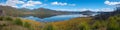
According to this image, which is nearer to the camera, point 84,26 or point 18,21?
point 84,26

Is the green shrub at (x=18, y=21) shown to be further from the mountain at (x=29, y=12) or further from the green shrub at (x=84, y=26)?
the green shrub at (x=84, y=26)

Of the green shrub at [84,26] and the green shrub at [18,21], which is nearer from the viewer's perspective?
the green shrub at [84,26]

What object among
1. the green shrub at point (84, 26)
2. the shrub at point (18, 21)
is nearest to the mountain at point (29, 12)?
the shrub at point (18, 21)

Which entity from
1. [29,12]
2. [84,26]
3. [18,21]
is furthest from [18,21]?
[84,26]

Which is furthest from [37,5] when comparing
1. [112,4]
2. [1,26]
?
[112,4]

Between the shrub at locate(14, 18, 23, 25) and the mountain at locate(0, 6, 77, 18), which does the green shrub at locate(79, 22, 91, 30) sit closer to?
the mountain at locate(0, 6, 77, 18)

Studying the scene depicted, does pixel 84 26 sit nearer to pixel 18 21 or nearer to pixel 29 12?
pixel 29 12

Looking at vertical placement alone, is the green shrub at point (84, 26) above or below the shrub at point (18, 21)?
below

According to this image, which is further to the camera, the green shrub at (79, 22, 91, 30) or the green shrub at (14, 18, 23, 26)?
the green shrub at (14, 18, 23, 26)

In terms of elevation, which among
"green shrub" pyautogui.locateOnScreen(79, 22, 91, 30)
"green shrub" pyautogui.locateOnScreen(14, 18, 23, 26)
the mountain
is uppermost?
the mountain

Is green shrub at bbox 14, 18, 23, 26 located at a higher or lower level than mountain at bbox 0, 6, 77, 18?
lower

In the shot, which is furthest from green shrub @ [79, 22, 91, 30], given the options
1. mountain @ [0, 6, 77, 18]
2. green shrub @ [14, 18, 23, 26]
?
green shrub @ [14, 18, 23, 26]
